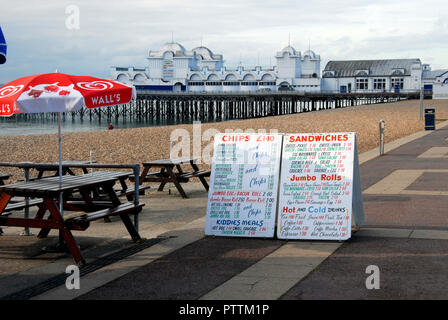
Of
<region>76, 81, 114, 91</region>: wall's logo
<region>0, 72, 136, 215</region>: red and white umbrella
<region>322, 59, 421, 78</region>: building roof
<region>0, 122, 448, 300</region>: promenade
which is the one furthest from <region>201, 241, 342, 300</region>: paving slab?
<region>322, 59, 421, 78</region>: building roof

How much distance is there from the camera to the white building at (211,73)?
9862cm

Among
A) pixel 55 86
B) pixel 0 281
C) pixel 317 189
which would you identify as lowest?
pixel 0 281

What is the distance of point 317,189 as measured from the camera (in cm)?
645

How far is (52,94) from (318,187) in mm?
2778

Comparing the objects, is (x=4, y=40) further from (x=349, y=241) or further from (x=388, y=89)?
(x=388, y=89)

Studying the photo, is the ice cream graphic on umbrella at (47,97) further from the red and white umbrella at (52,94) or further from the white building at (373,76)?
the white building at (373,76)

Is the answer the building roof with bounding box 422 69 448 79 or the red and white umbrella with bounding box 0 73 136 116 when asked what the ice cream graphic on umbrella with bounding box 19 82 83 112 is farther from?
the building roof with bounding box 422 69 448 79

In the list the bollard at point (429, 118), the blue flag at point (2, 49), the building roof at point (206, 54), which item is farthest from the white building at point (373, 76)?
the blue flag at point (2, 49)

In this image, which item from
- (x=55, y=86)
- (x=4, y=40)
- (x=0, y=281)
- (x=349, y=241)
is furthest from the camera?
(x=4, y=40)

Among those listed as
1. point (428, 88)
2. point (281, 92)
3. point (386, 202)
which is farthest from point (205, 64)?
point (386, 202)

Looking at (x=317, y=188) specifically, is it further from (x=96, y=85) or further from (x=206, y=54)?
(x=206, y=54)

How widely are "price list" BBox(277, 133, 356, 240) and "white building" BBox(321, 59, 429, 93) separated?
9044 centimetres

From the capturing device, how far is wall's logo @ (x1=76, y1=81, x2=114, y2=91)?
5.87 meters
